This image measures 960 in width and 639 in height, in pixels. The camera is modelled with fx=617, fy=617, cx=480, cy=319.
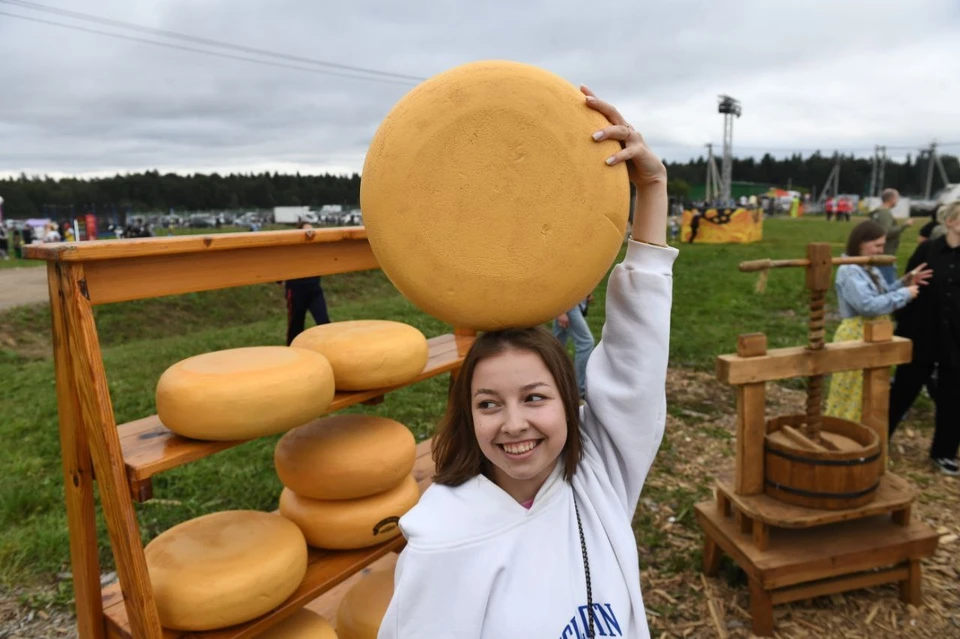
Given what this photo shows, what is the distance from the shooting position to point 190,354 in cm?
780

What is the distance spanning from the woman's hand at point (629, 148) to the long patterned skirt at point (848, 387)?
3.68 metres

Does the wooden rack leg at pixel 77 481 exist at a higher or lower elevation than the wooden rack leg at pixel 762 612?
higher

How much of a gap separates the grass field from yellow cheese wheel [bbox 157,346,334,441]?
207 cm

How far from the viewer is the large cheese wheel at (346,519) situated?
2.57 metres

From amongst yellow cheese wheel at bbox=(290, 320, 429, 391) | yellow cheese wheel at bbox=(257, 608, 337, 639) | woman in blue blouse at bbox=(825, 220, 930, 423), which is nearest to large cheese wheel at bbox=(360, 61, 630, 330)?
yellow cheese wheel at bbox=(290, 320, 429, 391)

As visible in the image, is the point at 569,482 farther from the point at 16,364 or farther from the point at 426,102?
the point at 16,364

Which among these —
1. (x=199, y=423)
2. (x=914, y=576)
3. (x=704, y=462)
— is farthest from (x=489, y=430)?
(x=704, y=462)

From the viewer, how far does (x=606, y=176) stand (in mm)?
1192

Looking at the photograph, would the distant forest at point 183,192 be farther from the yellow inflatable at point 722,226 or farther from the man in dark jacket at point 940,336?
the man in dark jacket at point 940,336

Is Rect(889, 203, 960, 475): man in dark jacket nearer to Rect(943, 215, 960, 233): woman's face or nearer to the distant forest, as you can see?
Rect(943, 215, 960, 233): woman's face

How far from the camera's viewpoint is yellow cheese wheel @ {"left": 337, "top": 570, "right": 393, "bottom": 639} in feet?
8.66

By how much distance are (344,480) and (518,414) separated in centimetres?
150

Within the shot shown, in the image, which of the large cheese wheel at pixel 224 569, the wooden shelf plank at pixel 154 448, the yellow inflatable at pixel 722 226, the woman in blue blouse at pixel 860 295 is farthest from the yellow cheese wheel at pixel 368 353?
the yellow inflatable at pixel 722 226

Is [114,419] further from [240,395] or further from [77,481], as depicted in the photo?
[240,395]
